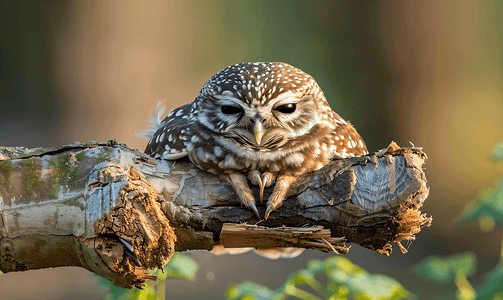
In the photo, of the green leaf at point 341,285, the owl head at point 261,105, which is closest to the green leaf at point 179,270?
the green leaf at point 341,285

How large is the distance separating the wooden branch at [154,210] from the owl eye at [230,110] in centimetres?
31

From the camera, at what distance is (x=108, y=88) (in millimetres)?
3863

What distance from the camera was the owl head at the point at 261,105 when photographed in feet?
5.00

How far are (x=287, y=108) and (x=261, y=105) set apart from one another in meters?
0.14

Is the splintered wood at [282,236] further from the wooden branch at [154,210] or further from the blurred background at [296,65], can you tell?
the blurred background at [296,65]

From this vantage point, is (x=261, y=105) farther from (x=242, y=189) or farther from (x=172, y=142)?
(x=172, y=142)

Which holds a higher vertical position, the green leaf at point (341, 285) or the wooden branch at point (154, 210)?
the wooden branch at point (154, 210)

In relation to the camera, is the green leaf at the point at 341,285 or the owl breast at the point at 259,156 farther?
the green leaf at the point at 341,285

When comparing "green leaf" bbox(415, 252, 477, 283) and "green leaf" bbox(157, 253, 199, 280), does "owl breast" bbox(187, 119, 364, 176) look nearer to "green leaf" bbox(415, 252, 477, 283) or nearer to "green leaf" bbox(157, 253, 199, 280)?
"green leaf" bbox(157, 253, 199, 280)

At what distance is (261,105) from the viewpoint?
4.99 ft

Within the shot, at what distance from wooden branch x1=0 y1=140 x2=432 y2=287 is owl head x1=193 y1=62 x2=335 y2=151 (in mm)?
226

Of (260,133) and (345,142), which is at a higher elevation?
(260,133)

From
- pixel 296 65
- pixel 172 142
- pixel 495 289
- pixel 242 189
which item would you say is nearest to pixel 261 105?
pixel 242 189

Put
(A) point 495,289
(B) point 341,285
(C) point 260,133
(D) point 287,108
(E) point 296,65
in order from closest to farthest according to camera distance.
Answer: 1. (C) point 260,133
2. (D) point 287,108
3. (B) point 341,285
4. (A) point 495,289
5. (E) point 296,65
